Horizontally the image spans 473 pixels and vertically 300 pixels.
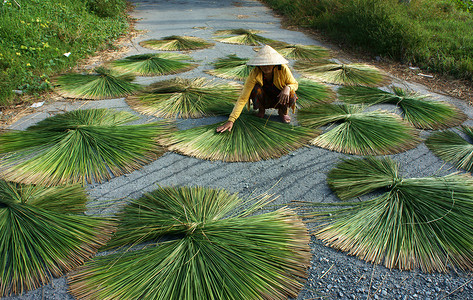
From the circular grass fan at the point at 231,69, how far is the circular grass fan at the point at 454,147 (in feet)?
5.89

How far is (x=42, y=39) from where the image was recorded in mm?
3734

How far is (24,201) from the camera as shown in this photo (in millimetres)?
1652

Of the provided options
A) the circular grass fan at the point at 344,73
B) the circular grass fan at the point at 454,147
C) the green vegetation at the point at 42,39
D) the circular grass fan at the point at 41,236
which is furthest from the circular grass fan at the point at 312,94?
the green vegetation at the point at 42,39

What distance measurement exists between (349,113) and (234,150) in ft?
3.28

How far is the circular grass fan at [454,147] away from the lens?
206cm

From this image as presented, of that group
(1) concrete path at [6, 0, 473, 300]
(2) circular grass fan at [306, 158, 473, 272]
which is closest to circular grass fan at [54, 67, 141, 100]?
(1) concrete path at [6, 0, 473, 300]

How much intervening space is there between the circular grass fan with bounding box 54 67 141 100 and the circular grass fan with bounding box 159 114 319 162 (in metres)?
1.03

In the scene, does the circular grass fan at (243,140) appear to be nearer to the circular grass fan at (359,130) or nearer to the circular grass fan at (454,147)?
the circular grass fan at (359,130)

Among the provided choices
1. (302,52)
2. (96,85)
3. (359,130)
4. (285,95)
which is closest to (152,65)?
(96,85)

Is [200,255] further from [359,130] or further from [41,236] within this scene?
[359,130]

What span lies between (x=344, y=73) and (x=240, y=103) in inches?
64.2

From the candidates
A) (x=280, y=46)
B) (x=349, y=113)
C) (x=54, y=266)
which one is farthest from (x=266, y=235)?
(x=280, y=46)

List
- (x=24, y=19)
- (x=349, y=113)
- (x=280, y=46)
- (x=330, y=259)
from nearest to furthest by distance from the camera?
(x=330, y=259), (x=349, y=113), (x=24, y=19), (x=280, y=46)

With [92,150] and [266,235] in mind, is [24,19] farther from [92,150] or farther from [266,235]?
[266,235]
